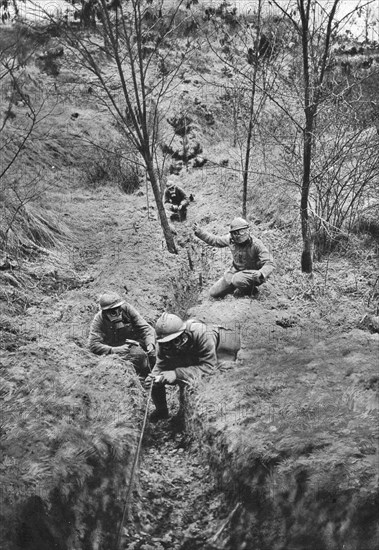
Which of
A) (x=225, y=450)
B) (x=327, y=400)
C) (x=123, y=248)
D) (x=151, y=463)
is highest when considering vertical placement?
(x=123, y=248)

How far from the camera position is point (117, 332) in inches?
214

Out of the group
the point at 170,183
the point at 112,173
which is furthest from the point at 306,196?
the point at 112,173

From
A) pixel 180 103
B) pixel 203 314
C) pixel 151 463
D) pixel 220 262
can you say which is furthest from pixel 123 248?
pixel 180 103

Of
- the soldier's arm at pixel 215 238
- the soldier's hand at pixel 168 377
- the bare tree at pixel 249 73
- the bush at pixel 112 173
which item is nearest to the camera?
the soldier's hand at pixel 168 377

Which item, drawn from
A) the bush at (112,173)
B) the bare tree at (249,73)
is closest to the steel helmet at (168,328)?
the bare tree at (249,73)

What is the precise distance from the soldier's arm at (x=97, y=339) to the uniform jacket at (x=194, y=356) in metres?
0.80

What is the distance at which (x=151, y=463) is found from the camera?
4109 millimetres

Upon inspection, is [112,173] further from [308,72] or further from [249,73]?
[308,72]

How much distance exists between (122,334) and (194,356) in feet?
3.54

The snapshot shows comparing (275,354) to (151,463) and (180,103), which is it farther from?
(180,103)

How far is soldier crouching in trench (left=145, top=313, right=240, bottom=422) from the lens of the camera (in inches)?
179

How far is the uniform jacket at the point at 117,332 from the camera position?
211 inches

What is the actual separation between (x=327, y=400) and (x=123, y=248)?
489 centimetres

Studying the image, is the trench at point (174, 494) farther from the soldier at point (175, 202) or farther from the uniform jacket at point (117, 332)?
the soldier at point (175, 202)
